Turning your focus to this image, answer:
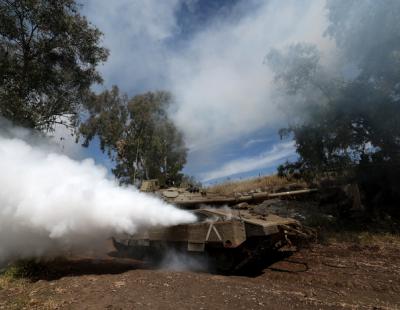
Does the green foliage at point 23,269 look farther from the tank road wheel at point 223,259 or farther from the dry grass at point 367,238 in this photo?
the dry grass at point 367,238

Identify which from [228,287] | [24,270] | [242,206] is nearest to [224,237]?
[228,287]

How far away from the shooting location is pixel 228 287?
23.2 feet

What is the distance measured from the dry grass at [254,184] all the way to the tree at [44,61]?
33.6 ft

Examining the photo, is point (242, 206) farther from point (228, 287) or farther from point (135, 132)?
point (135, 132)

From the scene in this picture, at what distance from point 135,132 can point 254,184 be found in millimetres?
12494

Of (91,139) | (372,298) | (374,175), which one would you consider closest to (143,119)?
(91,139)

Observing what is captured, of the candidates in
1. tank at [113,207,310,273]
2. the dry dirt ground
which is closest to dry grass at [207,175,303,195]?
tank at [113,207,310,273]

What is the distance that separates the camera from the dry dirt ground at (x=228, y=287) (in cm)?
609

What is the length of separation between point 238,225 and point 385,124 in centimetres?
761

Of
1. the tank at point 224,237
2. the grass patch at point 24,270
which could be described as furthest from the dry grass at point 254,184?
the grass patch at point 24,270

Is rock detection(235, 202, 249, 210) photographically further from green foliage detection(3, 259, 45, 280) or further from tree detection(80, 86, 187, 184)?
tree detection(80, 86, 187, 184)

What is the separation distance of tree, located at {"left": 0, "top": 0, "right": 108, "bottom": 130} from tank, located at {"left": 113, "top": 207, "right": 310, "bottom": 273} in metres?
7.52

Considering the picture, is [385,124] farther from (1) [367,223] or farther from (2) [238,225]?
(2) [238,225]

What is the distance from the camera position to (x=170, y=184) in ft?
41.4
